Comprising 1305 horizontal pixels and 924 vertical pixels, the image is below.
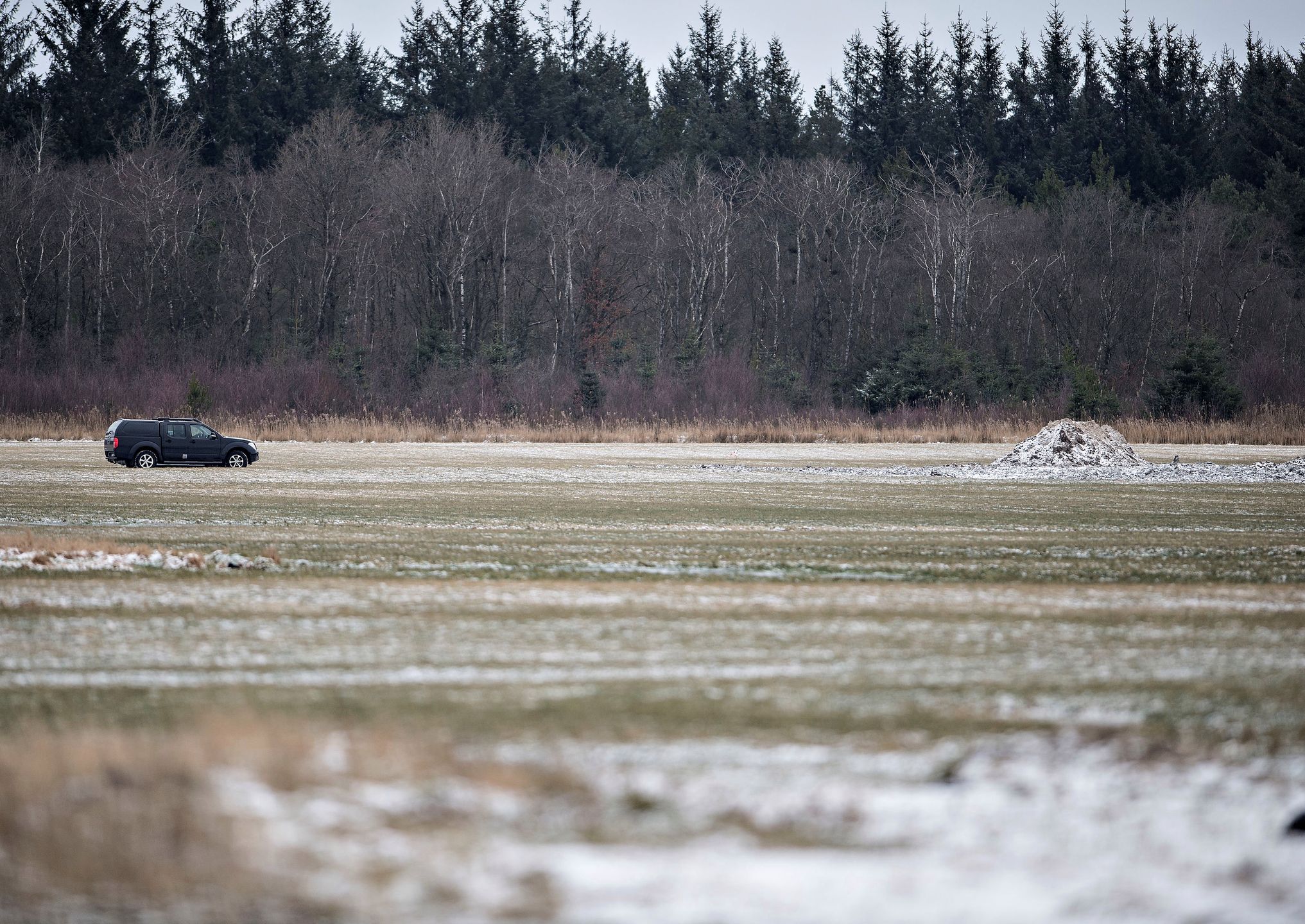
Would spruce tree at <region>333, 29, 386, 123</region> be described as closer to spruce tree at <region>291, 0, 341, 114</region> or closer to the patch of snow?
spruce tree at <region>291, 0, 341, 114</region>

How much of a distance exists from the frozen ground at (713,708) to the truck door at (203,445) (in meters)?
17.0

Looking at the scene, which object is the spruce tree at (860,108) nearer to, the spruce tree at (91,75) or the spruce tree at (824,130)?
the spruce tree at (824,130)

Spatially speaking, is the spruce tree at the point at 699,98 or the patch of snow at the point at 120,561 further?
the spruce tree at the point at 699,98

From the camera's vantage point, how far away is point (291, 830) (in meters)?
4.33

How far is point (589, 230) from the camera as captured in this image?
67.9 metres

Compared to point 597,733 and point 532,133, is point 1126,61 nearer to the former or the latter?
point 532,133

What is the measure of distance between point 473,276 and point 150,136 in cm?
1736

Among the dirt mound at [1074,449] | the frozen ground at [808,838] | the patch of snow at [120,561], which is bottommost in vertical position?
the frozen ground at [808,838]

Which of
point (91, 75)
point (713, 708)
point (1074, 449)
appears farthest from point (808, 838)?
point (91, 75)

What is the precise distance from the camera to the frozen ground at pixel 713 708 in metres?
4.00

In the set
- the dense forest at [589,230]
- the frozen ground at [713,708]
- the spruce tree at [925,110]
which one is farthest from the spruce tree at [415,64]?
the frozen ground at [713,708]

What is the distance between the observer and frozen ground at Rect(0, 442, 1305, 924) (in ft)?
13.1

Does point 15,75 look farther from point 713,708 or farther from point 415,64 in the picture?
point 713,708

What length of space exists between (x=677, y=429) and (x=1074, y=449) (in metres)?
18.7
